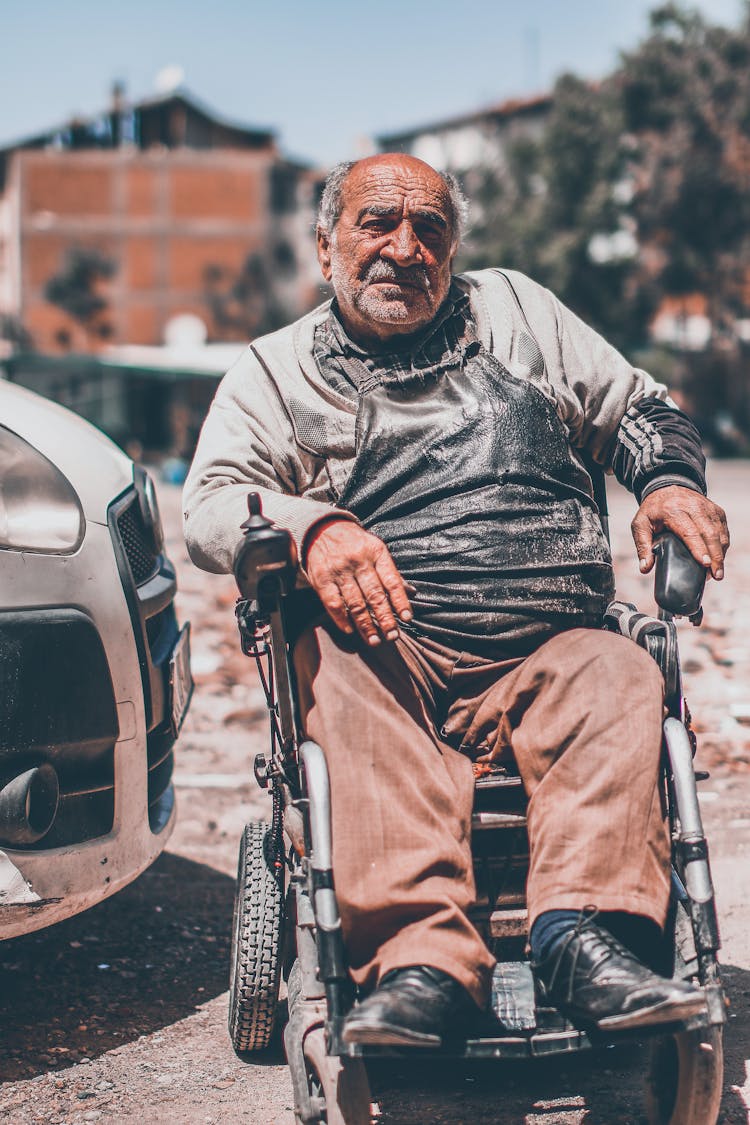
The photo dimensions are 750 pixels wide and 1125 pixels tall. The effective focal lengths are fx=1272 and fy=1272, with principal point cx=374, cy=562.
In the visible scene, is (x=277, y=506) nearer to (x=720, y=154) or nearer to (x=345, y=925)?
(x=345, y=925)

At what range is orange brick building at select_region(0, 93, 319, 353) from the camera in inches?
2050

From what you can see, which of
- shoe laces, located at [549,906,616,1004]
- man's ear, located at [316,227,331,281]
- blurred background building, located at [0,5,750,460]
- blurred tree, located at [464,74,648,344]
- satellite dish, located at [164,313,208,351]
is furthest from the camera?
satellite dish, located at [164,313,208,351]

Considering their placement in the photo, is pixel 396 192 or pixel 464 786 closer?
pixel 464 786

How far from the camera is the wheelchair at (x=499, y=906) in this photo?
2.23 m

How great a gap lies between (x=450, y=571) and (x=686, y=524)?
1.65 feet

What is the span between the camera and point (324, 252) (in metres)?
3.28

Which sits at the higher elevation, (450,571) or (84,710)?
(450,571)

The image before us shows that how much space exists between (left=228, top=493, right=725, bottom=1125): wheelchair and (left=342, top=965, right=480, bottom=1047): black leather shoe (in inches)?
1.7

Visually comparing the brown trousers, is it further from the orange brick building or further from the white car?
the orange brick building

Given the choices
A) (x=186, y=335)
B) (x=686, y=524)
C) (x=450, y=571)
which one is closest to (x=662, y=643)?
(x=686, y=524)

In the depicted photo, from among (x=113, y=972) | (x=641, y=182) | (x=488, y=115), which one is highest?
(x=488, y=115)

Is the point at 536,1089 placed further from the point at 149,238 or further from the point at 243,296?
the point at 149,238

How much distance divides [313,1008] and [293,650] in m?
0.70

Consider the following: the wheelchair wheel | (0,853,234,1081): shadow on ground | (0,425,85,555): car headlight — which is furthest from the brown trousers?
(0,853,234,1081): shadow on ground
